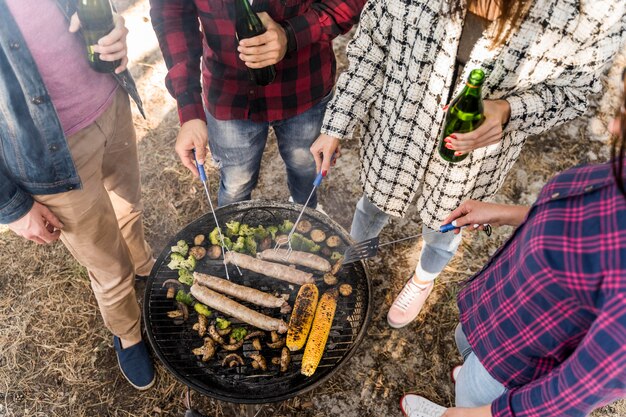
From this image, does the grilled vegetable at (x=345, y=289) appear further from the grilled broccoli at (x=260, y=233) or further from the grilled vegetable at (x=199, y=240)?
the grilled vegetable at (x=199, y=240)

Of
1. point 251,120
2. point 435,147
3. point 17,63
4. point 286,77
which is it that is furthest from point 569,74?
point 17,63

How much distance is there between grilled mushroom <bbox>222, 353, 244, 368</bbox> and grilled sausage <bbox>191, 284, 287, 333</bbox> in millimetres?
221

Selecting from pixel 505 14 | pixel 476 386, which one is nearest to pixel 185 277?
pixel 476 386

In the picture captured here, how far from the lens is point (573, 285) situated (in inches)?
62.8

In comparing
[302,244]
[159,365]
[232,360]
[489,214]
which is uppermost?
[489,214]

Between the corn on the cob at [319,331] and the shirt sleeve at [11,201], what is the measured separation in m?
1.74

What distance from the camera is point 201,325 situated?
2.68 metres

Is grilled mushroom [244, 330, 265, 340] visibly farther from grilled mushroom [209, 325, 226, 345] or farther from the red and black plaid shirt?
the red and black plaid shirt

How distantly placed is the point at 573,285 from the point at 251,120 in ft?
7.62

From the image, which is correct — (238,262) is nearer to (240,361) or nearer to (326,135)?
(240,361)

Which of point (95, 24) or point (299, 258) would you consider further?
→ point (299, 258)

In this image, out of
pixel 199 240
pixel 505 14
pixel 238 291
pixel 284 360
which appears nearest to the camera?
pixel 505 14

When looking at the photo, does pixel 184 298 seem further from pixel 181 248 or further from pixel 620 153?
pixel 620 153

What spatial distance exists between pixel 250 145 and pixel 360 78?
3.44 feet
